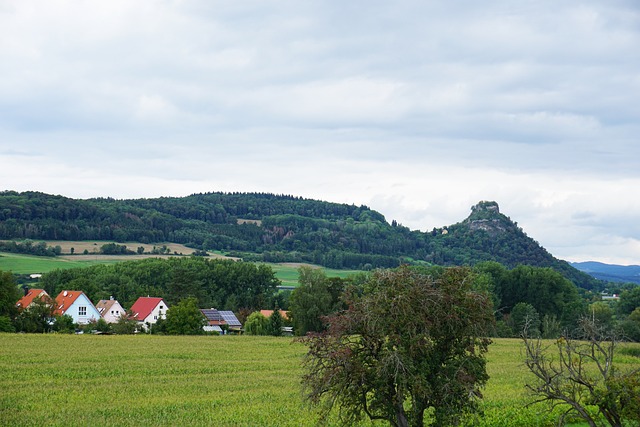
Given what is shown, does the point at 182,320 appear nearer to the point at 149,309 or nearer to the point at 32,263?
the point at 149,309

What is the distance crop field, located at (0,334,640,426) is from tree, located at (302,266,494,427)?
13.4ft

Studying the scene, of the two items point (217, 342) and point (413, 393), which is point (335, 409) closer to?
point (413, 393)

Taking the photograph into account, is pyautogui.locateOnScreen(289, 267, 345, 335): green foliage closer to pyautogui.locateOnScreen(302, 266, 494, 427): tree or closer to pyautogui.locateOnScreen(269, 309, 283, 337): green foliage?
pyautogui.locateOnScreen(269, 309, 283, 337): green foliage

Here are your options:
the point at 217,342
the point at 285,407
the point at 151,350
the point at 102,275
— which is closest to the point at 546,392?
the point at 285,407

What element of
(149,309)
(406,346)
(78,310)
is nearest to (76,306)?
(78,310)

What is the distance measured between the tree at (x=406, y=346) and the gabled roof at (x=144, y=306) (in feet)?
244

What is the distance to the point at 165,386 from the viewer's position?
3306 cm

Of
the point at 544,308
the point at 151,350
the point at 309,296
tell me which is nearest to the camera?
the point at 151,350

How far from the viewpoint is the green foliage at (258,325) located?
7919cm

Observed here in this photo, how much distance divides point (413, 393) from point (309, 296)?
59.8 meters

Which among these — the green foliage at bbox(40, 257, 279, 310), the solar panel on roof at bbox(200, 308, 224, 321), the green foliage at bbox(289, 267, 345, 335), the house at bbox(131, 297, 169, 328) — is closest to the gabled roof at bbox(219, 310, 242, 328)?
the solar panel on roof at bbox(200, 308, 224, 321)

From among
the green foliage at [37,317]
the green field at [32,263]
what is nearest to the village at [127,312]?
the green foliage at [37,317]

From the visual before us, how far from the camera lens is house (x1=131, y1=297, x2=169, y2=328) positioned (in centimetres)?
8925

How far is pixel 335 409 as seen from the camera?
2748 centimetres
